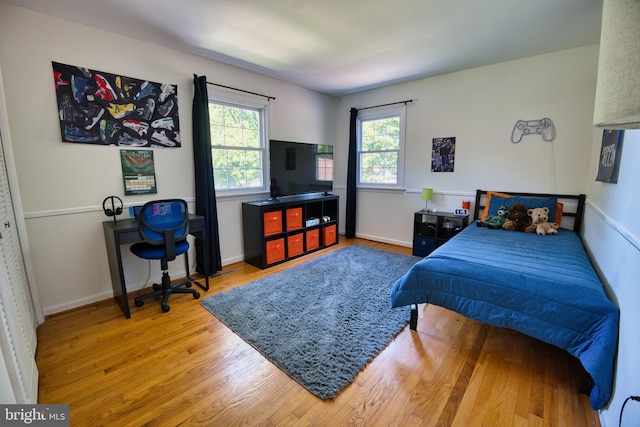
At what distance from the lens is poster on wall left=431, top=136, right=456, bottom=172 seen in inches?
149

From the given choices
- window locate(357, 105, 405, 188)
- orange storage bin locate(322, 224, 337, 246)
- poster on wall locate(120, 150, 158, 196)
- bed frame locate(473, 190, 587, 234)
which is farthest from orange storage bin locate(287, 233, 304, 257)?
bed frame locate(473, 190, 587, 234)

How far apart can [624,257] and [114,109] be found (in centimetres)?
385

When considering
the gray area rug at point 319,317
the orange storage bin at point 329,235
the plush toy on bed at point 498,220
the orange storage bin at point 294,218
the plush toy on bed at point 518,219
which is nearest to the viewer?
the gray area rug at point 319,317

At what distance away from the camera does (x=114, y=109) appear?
2561 mm

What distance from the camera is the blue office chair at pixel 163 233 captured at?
234cm

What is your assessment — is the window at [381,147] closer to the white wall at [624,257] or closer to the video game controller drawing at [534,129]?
the video game controller drawing at [534,129]

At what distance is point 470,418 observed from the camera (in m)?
1.41

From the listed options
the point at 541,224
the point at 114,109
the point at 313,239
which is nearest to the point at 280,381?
the point at 313,239

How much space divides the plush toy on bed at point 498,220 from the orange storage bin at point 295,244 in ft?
7.28

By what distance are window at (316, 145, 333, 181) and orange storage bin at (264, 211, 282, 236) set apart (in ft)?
3.46

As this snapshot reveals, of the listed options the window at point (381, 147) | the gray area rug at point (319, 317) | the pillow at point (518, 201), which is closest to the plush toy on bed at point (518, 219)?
the pillow at point (518, 201)

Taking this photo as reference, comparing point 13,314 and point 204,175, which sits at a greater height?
point 204,175

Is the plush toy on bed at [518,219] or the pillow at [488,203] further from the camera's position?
the pillow at [488,203]

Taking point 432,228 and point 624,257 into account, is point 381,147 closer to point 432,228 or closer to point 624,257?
point 432,228
